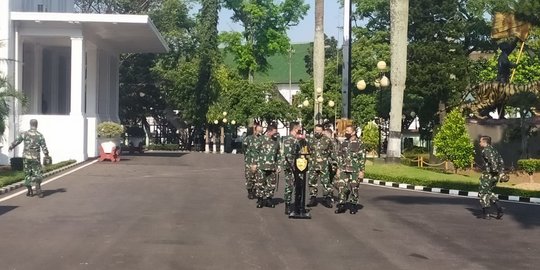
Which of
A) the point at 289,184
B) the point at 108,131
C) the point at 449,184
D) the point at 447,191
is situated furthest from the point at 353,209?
the point at 108,131

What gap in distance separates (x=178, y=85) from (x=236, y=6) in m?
11.4

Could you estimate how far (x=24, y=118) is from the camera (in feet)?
109

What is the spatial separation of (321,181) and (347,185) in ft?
4.10

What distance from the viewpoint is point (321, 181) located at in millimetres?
17391

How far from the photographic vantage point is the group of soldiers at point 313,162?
52.1 ft

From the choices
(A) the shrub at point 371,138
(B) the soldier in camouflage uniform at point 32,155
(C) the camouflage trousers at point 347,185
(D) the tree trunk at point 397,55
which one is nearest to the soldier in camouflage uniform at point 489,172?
(C) the camouflage trousers at point 347,185

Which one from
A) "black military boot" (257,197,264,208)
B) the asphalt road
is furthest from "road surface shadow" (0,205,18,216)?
"black military boot" (257,197,264,208)

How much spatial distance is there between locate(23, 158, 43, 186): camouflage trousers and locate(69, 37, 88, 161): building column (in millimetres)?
14340

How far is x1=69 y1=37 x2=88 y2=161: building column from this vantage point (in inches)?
1300

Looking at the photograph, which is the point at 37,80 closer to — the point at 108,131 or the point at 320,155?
the point at 108,131

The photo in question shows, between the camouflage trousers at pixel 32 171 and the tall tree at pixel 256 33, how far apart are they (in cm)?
4860

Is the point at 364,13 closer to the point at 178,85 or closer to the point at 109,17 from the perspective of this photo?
the point at 178,85

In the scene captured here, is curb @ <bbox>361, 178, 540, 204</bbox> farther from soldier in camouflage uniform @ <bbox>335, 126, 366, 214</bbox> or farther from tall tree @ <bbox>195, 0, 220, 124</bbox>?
tall tree @ <bbox>195, 0, 220, 124</bbox>

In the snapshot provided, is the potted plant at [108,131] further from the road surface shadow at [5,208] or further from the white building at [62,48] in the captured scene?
the road surface shadow at [5,208]
